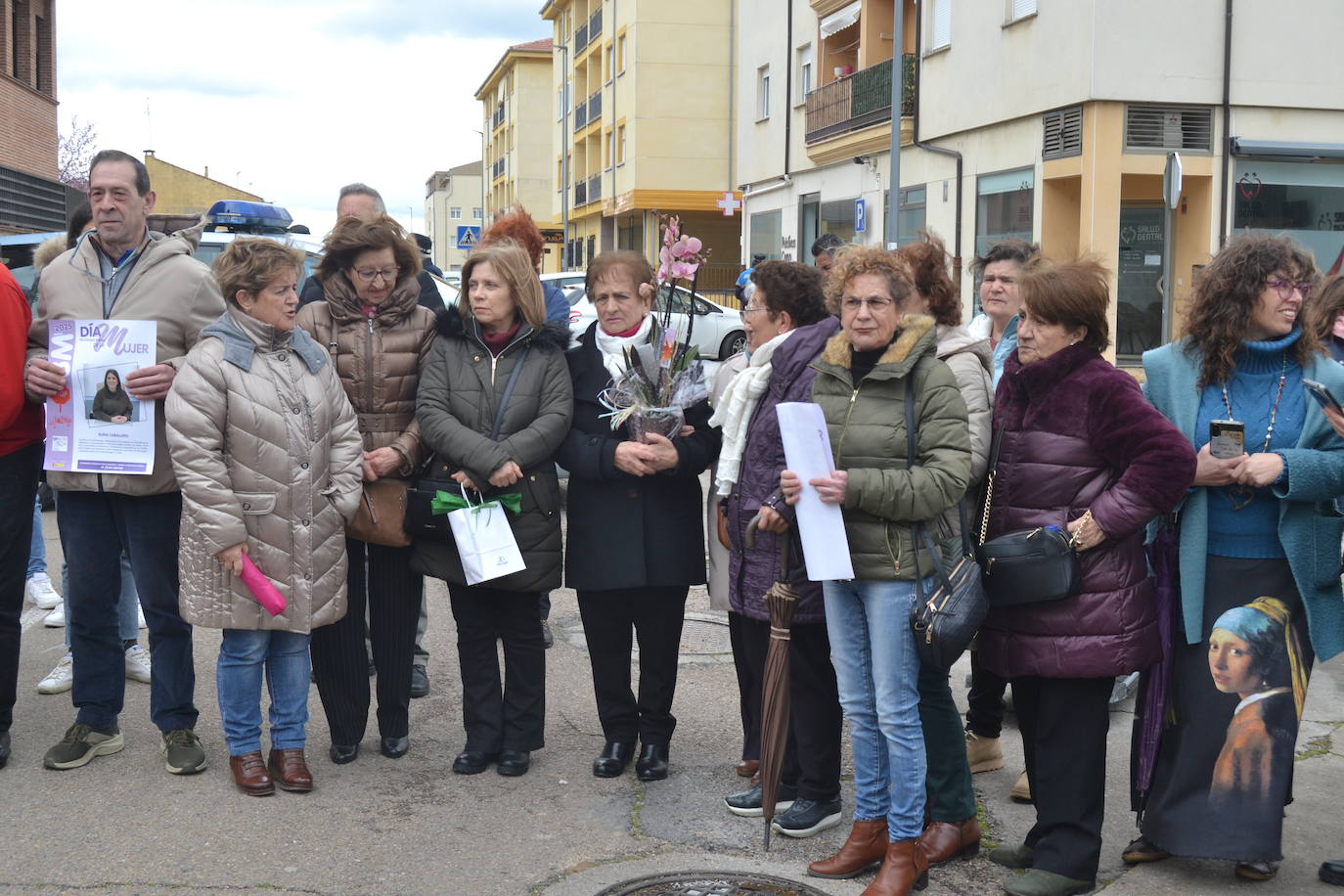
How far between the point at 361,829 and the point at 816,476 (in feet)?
6.68

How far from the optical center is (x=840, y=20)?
1187 inches

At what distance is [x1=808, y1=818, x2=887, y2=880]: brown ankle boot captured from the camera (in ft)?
14.5

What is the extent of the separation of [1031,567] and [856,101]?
2598cm

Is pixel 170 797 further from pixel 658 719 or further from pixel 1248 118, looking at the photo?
pixel 1248 118

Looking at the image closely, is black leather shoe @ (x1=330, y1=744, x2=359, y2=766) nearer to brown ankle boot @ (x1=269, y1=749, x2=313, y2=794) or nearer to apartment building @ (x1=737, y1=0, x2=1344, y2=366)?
brown ankle boot @ (x1=269, y1=749, x2=313, y2=794)

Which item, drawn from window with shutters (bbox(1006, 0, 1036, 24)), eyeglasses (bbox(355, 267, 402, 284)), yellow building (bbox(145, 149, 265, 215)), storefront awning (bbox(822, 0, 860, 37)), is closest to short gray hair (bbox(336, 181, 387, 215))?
eyeglasses (bbox(355, 267, 402, 284))

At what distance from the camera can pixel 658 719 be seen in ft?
17.8

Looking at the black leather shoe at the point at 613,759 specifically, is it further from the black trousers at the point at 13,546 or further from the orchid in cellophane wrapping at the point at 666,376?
the black trousers at the point at 13,546

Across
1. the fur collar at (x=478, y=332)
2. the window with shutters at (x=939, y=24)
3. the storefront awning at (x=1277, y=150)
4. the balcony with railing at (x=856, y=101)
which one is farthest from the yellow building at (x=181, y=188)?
the fur collar at (x=478, y=332)

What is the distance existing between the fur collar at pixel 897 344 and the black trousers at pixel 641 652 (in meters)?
1.39

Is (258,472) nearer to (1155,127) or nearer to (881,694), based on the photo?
(881,694)

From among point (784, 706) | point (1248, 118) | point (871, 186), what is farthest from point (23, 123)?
point (784, 706)

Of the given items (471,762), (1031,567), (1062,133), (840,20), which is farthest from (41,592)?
(840,20)

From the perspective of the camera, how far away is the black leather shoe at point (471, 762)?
5.38 m
